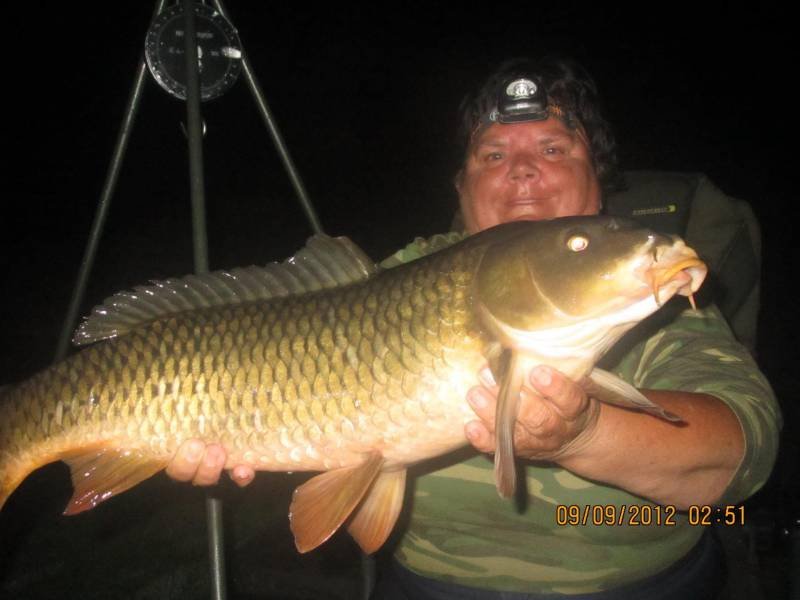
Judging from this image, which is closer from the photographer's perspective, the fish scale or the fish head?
the fish head

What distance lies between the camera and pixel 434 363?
4.30 feet

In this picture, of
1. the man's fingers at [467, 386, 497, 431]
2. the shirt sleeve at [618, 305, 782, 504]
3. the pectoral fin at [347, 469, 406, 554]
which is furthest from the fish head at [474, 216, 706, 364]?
the pectoral fin at [347, 469, 406, 554]

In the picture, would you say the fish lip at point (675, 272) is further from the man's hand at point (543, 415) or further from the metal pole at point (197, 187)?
the metal pole at point (197, 187)

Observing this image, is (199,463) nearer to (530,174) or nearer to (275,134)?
(530,174)

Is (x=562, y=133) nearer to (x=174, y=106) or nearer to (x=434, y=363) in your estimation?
(x=434, y=363)

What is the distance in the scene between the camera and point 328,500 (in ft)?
4.80

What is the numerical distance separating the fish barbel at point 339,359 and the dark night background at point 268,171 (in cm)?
118

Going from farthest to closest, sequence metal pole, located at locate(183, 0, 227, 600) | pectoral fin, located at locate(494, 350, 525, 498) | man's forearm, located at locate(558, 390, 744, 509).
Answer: metal pole, located at locate(183, 0, 227, 600), man's forearm, located at locate(558, 390, 744, 509), pectoral fin, located at locate(494, 350, 525, 498)

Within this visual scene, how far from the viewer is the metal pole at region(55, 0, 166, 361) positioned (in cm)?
222

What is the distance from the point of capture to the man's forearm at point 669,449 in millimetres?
1316

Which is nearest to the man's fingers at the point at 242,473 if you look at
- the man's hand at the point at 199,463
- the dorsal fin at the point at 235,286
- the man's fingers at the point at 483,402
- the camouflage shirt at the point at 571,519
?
the man's hand at the point at 199,463

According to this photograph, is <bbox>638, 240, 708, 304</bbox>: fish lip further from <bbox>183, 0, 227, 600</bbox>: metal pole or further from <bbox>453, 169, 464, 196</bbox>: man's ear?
<bbox>183, 0, 227, 600</bbox>: metal pole

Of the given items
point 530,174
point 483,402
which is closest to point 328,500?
point 483,402

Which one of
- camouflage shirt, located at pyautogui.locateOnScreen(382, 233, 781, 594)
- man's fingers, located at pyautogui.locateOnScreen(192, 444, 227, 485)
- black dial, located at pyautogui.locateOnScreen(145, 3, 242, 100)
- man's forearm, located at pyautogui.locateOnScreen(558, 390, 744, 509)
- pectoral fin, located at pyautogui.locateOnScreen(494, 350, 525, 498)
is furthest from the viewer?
black dial, located at pyautogui.locateOnScreen(145, 3, 242, 100)
